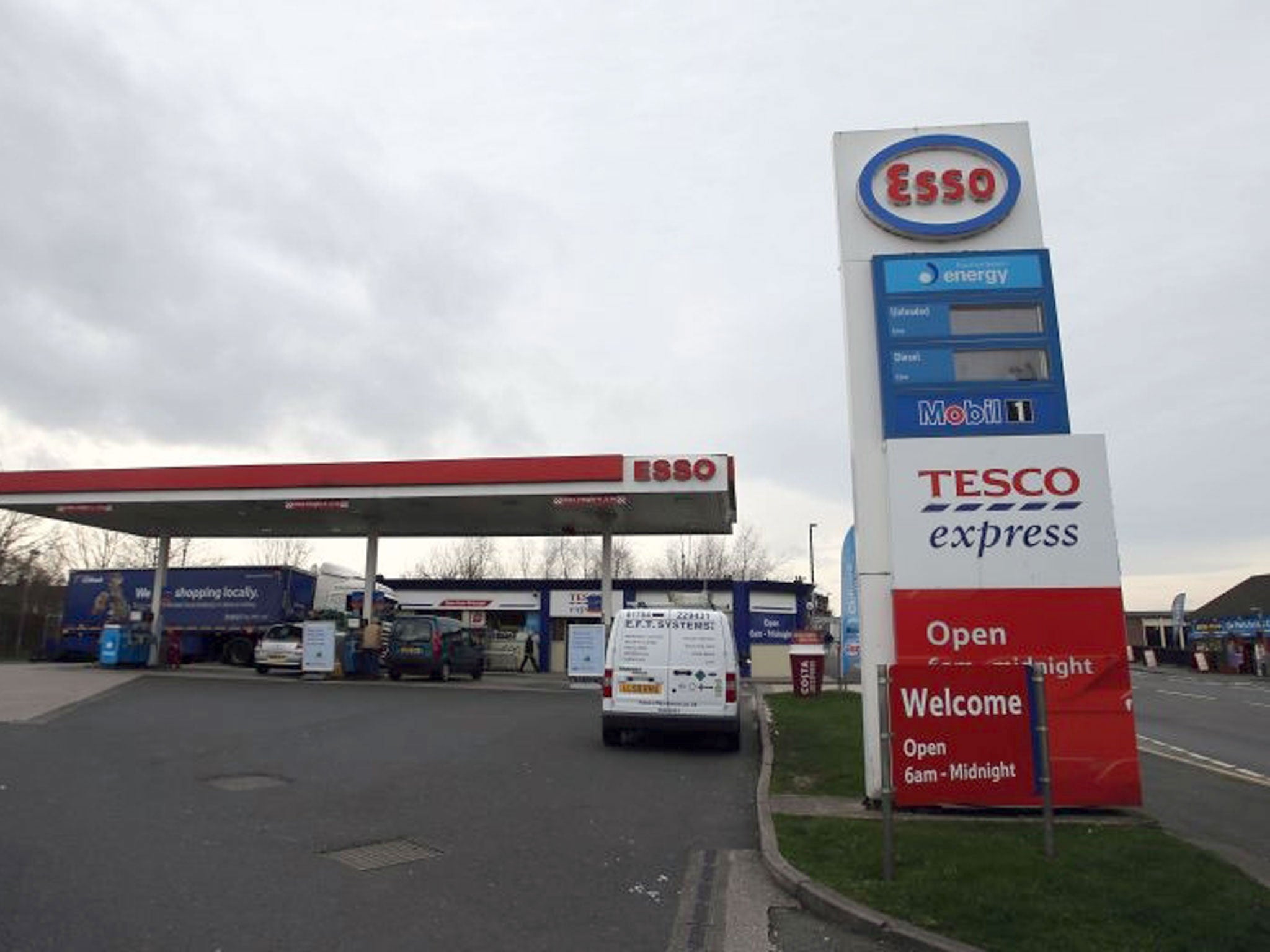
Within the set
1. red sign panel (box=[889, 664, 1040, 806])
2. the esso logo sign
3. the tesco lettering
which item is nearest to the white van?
red sign panel (box=[889, 664, 1040, 806])

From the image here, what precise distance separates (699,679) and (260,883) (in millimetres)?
7546

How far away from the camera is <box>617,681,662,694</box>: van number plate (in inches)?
498

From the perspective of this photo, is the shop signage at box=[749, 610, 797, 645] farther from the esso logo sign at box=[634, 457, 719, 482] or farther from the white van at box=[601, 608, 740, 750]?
the white van at box=[601, 608, 740, 750]

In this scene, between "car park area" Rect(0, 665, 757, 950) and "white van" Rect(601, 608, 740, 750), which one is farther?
"white van" Rect(601, 608, 740, 750)

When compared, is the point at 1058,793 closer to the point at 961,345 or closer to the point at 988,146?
the point at 961,345

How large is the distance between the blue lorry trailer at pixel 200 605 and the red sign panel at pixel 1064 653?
89.4ft

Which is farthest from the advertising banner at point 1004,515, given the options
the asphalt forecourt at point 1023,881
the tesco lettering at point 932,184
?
the tesco lettering at point 932,184

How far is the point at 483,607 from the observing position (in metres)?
38.1

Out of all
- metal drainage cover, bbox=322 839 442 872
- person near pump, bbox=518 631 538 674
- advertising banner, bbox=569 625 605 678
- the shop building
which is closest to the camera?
metal drainage cover, bbox=322 839 442 872

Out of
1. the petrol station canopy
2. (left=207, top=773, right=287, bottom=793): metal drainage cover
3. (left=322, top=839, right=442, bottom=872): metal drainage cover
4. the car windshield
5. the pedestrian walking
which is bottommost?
(left=322, top=839, right=442, bottom=872): metal drainage cover

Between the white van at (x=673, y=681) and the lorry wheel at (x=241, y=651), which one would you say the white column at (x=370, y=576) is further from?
the white van at (x=673, y=681)

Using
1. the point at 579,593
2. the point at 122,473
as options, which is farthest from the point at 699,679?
the point at 579,593

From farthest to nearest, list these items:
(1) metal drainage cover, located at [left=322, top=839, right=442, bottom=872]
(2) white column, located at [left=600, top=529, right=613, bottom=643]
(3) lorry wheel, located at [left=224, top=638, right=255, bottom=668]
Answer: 1. (3) lorry wheel, located at [left=224, top=638, right=255, bottom=668]
2. (2) white column, located at [left=600, top=529, right=613, bottom=643]
3. (1) metal drainage cover, located at [left=322, top=839, right=442, bottom=872]

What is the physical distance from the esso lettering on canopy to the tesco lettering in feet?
10.1
